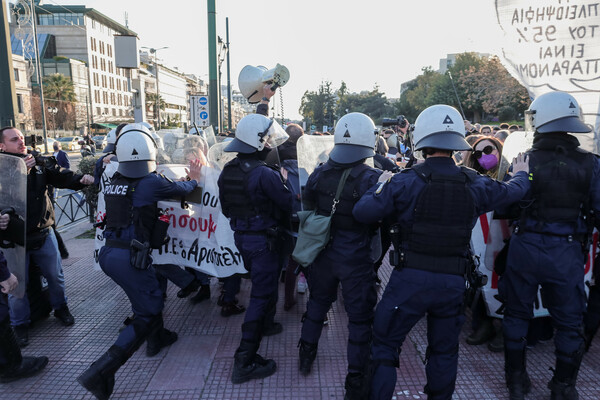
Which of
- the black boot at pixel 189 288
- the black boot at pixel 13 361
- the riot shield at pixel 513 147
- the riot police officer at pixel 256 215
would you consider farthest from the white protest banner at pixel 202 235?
the riot shield at pixel 513 147

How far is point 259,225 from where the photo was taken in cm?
352

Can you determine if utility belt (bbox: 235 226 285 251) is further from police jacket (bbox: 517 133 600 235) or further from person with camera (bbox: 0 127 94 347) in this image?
person with camera (bbox: 0 127 94 347)

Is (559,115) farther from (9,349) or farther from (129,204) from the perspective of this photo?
(9,349)

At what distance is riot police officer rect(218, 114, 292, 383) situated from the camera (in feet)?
11.2

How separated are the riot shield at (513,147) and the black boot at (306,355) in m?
2.35

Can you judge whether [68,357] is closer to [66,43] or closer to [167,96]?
[66,43]

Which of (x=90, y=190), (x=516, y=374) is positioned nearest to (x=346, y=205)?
(x=516, y=374)

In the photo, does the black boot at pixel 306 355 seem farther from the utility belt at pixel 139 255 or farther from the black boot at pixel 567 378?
the black boot at pixel 567 378

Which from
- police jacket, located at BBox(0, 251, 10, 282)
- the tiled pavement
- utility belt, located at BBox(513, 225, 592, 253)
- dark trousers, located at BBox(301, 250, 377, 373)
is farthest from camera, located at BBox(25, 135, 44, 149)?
utility belt, located at BBox(513, 225, 592, 253)

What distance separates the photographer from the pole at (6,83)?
17.5ft

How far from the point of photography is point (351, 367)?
10.1 feet

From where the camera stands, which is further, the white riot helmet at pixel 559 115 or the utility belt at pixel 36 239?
the utility belt at pixel 36 239

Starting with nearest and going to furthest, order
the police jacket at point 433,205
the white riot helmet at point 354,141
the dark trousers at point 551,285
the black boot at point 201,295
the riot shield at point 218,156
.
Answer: the police jacket at point 433,205 < the dark trousers at point 551,285 < the white riot helmet at point 354,141 < the riot shield at point 218,156 < the black boot at point 201,295

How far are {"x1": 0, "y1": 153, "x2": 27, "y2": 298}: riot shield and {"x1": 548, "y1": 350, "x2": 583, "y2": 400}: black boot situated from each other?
4329mm
